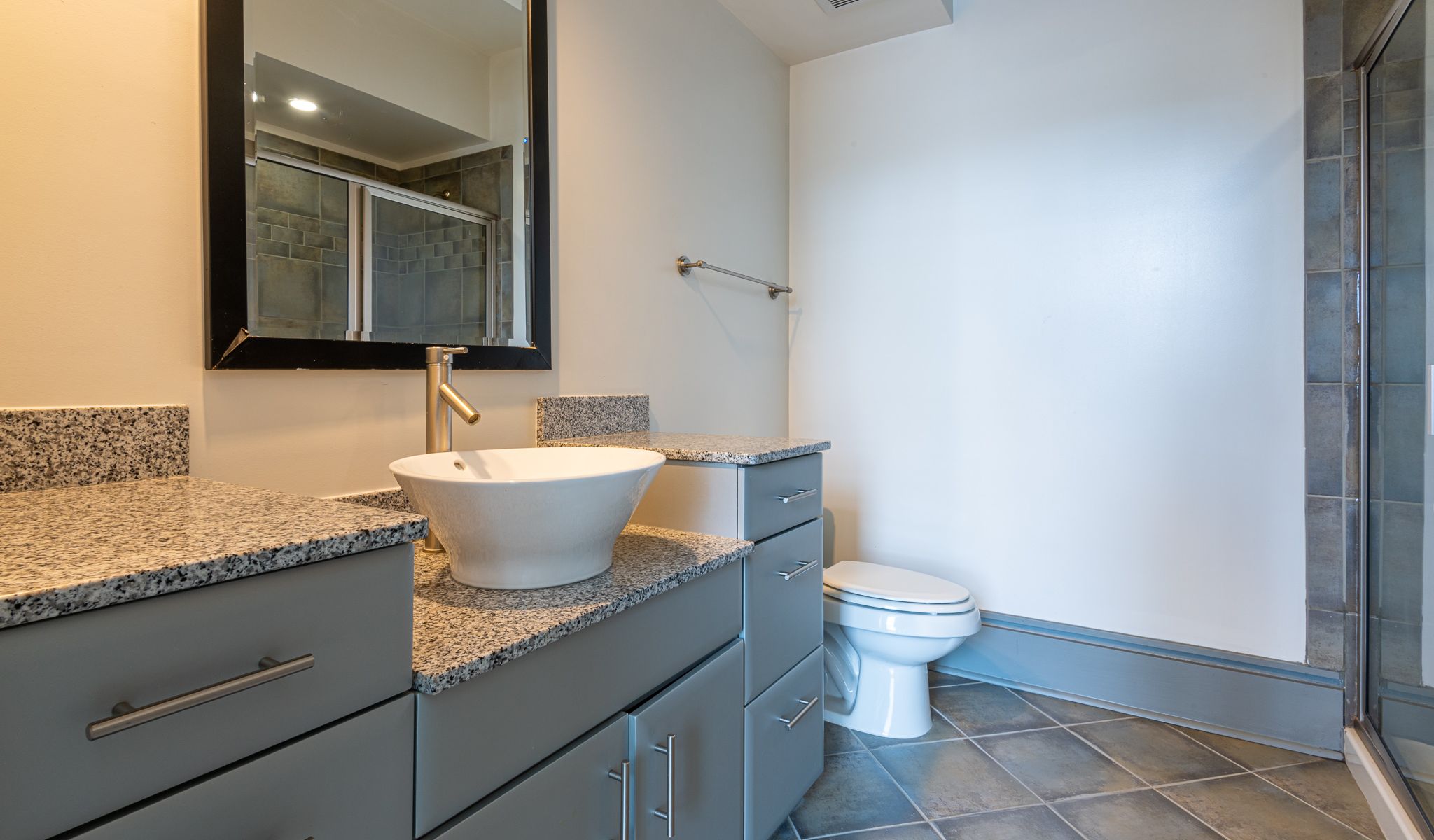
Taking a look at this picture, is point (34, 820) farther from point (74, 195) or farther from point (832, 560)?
point (832, 560)

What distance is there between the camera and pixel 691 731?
117 cm

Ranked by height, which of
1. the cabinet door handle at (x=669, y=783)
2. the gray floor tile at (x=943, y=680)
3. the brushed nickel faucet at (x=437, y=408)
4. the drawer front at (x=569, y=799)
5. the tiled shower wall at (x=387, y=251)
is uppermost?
the tiled shower wall at (x=387, y=251)

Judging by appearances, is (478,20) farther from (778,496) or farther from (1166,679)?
(1166,679)

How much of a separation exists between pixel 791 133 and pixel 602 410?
1671mm

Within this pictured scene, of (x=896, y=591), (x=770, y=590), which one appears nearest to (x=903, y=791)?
(x=896, y=591)

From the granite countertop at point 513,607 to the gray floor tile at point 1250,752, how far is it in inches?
68.7

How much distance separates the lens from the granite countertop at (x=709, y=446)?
139 centimetres

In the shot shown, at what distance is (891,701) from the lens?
2080 mm

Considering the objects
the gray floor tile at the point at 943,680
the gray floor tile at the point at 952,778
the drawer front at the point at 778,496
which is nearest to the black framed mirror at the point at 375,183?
the drawer front at the point at 778,496

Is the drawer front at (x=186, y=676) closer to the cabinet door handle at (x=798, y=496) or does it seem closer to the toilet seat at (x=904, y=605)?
the cabinet door handle at (x=798, y=496)

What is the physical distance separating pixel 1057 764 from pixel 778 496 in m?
1.21

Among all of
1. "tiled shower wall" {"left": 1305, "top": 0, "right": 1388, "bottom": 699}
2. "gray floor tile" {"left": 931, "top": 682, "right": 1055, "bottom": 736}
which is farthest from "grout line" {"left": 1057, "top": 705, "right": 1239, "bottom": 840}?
"tiled shower wall" {"left": 1305, "top": 0, "right": 1388, "bottom": 699}

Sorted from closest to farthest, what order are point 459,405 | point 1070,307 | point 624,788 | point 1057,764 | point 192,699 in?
point 192,699 → point 624,788 → point 459,405 → point 1057,764 → point 1070,307

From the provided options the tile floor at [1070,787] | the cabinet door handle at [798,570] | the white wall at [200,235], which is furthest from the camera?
the tile floor at [1070,787]
